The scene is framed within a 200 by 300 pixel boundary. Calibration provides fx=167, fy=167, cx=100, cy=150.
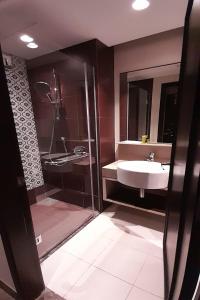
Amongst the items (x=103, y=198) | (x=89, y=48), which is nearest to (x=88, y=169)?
(x=103, y=198)

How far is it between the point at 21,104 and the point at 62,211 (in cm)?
166

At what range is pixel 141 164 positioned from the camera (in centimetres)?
201

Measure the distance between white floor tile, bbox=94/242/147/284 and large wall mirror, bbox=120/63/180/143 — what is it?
1.31 meters

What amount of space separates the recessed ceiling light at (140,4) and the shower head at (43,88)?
4.98 feet

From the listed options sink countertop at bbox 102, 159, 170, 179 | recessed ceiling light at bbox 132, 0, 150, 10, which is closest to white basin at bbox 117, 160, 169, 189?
sink countertop at bbox 102, 159, 170, 179

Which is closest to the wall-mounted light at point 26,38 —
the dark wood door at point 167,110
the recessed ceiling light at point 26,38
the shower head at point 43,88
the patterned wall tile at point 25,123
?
the recessed ceiling light at point 26,38

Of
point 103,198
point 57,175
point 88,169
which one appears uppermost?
point 88,169

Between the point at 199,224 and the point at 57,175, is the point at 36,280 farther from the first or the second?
the point at 57,175

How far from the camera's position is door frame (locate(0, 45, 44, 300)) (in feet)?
3.10

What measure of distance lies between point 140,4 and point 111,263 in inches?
88.3

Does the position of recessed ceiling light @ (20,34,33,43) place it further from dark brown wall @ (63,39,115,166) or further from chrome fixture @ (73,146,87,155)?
chrome fixture @ (73,146,87,155)

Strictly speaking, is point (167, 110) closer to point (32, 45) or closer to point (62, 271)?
point (32, 45)

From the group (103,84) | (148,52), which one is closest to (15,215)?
(103,84)

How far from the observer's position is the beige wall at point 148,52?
186 centimetres
